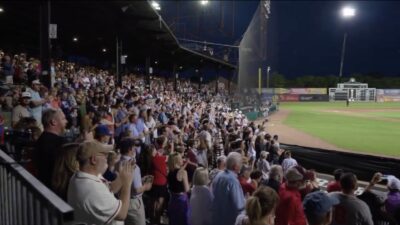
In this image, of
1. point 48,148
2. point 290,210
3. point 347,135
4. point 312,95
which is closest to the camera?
point 48,148

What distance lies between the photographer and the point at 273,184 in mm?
6844

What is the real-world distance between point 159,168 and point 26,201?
15.4ft

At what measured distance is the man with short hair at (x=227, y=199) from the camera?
19.0ft

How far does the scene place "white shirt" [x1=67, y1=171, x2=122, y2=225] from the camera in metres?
3.38

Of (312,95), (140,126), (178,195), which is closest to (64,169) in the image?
(178,195)

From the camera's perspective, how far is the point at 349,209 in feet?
16.8

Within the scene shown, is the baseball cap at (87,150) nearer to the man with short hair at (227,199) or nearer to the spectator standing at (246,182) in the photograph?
the man with short hair at (227,199)

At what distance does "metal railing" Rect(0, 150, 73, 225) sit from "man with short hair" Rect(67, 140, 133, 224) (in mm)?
367

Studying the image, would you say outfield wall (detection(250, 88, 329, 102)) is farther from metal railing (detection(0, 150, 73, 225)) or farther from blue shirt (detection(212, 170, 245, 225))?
metal railing (detection(0, 150, 73, 225))

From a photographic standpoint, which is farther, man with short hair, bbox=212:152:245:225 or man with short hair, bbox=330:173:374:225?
man with short hair, bbox=212:152:245:225

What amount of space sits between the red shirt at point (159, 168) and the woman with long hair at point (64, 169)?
397 cm

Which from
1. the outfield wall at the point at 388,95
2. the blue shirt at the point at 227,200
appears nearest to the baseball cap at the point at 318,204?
the blue shirt at the point at 227,200

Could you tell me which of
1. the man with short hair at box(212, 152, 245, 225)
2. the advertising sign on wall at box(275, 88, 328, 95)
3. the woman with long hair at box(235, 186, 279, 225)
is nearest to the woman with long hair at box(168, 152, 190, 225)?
the man with short hair at box(212, 152, 245, 225)

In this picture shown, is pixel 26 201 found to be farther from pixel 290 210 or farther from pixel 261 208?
pixel 290 210
